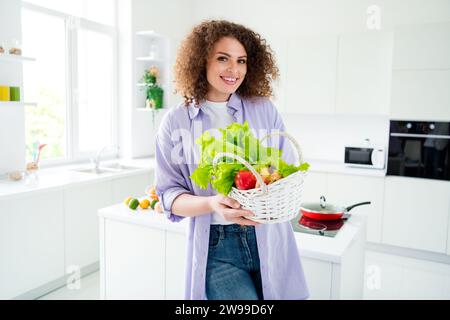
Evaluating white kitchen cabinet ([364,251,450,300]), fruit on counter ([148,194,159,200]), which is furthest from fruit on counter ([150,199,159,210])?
white kitchen cabinet ([364,251,450,300])

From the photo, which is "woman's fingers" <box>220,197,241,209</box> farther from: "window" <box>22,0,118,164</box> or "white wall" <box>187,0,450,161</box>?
"white wall" <box>187,0,450,161</box>

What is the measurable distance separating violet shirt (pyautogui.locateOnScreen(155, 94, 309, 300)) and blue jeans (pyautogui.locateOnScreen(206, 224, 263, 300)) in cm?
3

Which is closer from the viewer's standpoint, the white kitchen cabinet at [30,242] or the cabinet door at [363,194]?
the white kitchen cabinet at [30,242]

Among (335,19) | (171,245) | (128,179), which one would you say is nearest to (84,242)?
(128,179)

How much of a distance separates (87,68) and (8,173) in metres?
1.51

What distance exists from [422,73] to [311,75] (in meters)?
1.12

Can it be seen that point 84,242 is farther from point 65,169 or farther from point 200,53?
point 200,53

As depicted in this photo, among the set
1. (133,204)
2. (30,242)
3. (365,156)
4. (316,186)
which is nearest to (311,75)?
(365,156)

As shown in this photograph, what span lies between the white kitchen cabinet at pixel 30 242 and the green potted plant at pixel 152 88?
72.8 inches

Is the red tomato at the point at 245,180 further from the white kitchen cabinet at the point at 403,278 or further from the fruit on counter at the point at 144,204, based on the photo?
the white kitchen cabinet at the point at 403,278

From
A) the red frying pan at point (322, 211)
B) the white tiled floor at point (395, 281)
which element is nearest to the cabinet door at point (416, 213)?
the white tiled floor at point (395, 281)

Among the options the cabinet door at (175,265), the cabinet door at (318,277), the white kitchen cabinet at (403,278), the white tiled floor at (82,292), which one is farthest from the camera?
the white kitchen cabinet at (403,278)

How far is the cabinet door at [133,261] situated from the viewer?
2123 mm

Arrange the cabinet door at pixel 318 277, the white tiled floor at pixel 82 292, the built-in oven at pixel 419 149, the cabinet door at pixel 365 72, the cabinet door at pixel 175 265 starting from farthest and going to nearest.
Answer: the cabinet door at pixel 365 72, the built-in oven at pixel 419 149, the white tiled floor at pixel 82 292, the cabinet door at pixel 175 265, the cabinet door at pixel 318 277
